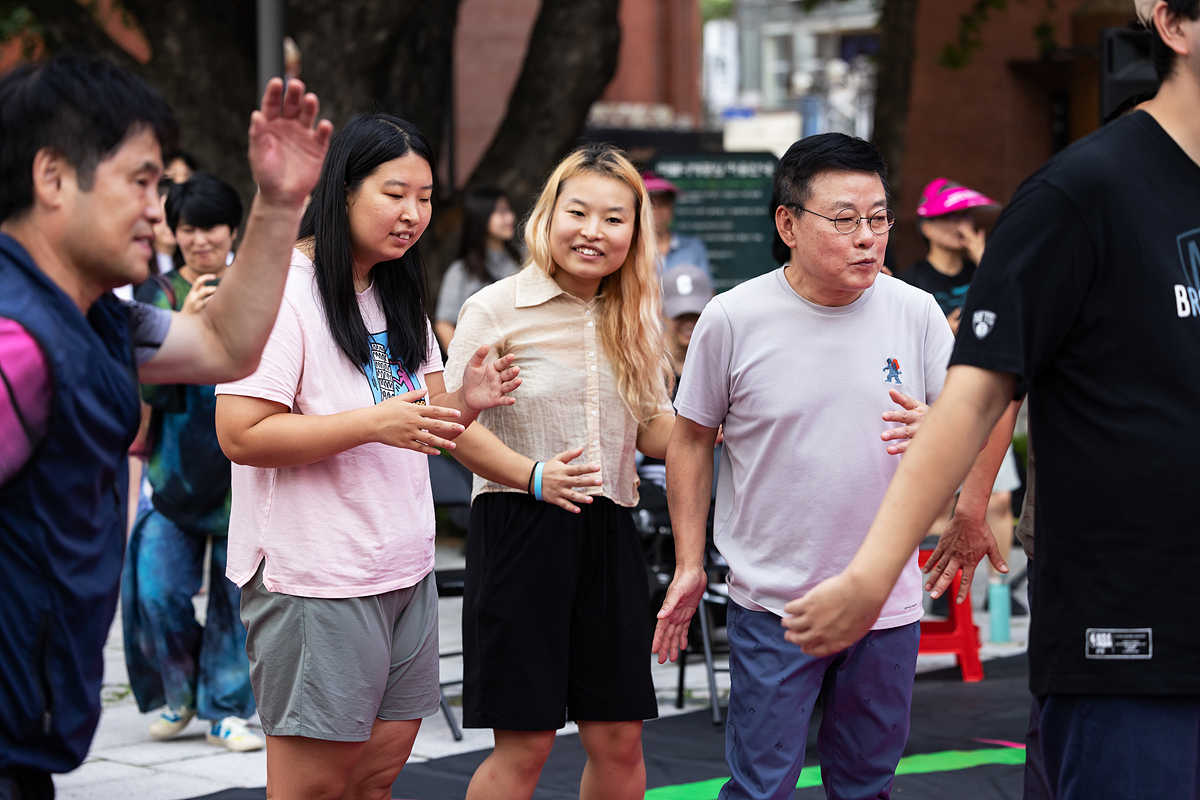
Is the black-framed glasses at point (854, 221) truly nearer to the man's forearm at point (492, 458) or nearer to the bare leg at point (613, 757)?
the man's forearm at point (492, 458)

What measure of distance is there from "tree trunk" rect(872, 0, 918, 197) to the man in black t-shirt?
40.2 ft

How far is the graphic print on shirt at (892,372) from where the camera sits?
3959 mm

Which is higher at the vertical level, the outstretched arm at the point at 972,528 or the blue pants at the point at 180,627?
the outstretched arm at the point at 972,528

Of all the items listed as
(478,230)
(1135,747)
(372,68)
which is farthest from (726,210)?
(1135,747)

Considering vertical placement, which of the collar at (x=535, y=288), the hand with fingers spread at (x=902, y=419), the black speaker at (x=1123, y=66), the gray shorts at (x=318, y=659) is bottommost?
the gray shorts at (x=318, y=659)

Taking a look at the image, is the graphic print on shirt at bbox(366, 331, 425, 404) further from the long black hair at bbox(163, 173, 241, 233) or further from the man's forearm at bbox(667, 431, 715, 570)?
the long black hair at bbox(163, 173, 241, 233)

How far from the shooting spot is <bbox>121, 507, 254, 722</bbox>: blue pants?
6.23 m

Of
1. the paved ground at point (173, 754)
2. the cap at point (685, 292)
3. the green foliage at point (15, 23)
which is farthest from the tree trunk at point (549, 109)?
the paved ground at point (173, 754)

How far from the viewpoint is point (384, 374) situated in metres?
3.92

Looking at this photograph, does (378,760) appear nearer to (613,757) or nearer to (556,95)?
(613,757)

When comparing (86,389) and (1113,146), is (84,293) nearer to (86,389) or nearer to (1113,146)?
(86,389)

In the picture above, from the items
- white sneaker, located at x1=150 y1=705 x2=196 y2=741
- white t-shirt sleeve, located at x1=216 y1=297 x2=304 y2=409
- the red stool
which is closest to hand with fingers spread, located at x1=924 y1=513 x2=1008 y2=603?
white t-shirt sleeve, located at x1=216 y1=297 x2=304 y2=409

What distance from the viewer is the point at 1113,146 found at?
2.50 meters

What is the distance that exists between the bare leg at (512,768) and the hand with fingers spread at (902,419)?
118 centimetres
